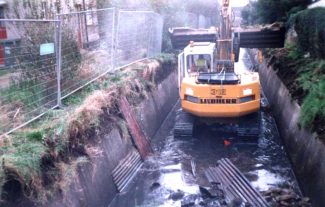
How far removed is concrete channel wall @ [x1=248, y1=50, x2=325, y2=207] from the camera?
657 centimetres

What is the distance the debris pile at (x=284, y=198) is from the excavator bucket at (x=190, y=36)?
295 inches

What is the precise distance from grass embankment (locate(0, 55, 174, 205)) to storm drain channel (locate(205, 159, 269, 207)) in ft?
7.34

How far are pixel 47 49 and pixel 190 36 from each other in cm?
818

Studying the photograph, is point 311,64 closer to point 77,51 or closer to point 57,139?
point 77,51

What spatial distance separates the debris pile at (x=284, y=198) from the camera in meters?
6.76

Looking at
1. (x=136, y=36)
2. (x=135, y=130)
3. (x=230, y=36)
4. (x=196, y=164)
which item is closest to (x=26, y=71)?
(x=135, y=130)

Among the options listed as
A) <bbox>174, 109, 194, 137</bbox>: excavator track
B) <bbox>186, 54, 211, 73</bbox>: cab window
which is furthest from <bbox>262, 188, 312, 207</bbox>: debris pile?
<bbox>186, 54, 211, 73</bbox>: cab window

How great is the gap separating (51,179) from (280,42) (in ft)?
34.9

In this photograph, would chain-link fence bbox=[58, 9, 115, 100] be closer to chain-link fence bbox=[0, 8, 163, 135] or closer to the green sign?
chain-link fence bbox=[0, 8, 163, 135]

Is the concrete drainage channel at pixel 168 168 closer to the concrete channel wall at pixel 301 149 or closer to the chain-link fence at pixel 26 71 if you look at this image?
the concrete channel wall at pixel 301 149

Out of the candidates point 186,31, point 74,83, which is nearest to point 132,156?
point 74,83

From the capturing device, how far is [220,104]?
982cm

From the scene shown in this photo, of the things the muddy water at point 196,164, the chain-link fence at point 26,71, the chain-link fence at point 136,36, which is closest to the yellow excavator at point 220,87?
the muddy water at point 196,164

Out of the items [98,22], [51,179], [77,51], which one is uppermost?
[98,22]
